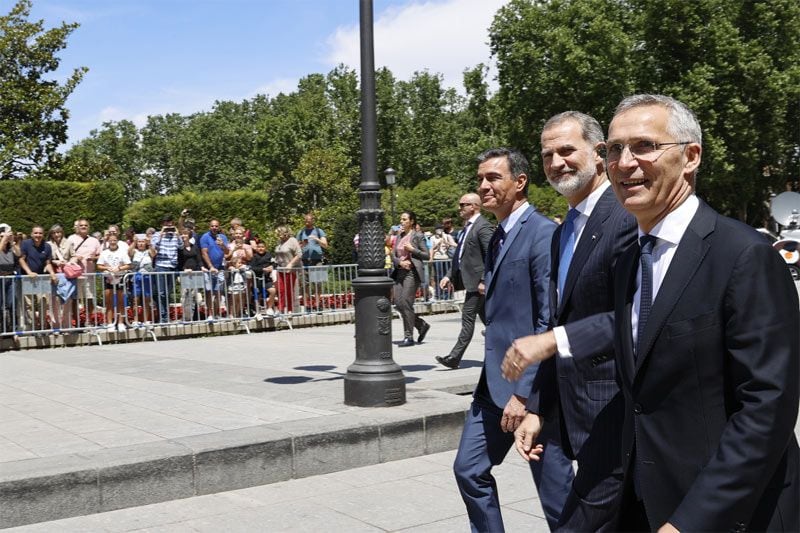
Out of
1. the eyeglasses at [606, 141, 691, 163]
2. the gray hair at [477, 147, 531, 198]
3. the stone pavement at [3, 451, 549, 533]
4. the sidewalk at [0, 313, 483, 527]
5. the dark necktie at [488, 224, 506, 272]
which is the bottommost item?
the stone pavement at [3, 451, 549, 533]

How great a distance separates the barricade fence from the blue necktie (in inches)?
435

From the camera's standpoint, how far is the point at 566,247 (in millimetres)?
3303

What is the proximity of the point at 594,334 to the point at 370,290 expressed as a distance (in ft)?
16.6

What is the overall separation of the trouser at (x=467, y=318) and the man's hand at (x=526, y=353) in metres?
6.74

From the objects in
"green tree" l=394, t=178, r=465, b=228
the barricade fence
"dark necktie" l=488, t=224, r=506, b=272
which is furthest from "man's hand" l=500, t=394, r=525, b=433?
"green tree" l=394, t=178, r=465, b=228

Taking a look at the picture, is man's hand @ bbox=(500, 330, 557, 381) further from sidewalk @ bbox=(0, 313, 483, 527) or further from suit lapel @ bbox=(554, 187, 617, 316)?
sidewalk @ bbox=(0, 313, 483, 527)

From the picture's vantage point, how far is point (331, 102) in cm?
7625

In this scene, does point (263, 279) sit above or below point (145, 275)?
below

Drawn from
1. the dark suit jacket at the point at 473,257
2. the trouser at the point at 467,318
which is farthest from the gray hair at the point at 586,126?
the trouser at the point at 467,318

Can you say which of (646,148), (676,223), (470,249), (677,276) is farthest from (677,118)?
(470,249)

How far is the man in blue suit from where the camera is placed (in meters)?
3.55

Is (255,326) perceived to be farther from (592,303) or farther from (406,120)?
(406,120)

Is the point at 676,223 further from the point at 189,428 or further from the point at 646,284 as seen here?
the point at 189,428

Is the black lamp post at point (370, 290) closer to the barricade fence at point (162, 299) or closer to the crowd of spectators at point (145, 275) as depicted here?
the barricade fence at point (162, 299)
